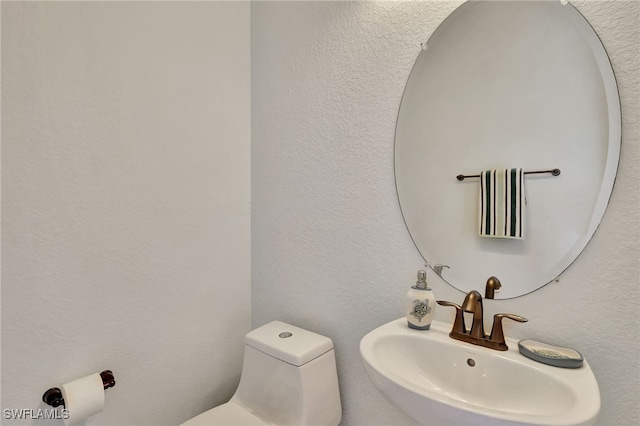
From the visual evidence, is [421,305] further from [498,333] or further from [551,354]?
[551,354]

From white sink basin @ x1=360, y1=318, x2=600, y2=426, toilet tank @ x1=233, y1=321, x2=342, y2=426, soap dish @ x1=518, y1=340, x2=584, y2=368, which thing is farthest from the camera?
toilet tank @ x1=233, y1=321, x2=342, y2=426

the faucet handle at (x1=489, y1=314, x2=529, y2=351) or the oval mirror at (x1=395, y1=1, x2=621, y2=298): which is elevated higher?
the oval mirror at (x1=395, y1=1, x2=621, y2=298)

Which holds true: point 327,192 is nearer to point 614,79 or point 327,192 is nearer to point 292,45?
point 292,45

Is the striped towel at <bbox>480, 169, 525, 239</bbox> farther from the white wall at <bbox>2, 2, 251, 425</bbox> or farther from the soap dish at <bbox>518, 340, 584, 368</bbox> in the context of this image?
the white wall at <bbox>2, 2, 251, 425</bbox>

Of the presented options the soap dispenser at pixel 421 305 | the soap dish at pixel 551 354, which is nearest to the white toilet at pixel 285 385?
the soap dispenser at pixel 421 305

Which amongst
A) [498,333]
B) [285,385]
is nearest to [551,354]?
[498,333]

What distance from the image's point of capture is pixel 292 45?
1309 millimetres

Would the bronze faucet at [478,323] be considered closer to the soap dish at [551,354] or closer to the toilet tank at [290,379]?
the soap dish at [551,354]

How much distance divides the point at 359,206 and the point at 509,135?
0.49 m

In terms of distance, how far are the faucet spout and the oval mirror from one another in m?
0.09

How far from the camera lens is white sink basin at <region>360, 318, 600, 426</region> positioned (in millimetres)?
573

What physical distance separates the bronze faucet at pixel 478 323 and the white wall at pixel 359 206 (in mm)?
67

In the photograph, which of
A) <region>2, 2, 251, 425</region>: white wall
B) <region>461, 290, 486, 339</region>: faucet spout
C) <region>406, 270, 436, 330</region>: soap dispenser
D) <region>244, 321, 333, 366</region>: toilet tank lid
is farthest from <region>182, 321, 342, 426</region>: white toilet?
<region>461, 290, 486, 339</region>: faucet spout

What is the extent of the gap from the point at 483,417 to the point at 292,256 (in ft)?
2.86
